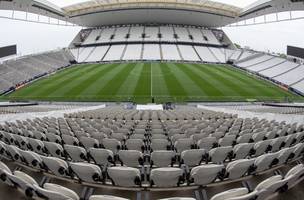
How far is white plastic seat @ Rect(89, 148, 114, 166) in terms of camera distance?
562 centimetres

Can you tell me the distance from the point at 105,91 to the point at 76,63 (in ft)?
104

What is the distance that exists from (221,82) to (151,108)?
54.2 ft

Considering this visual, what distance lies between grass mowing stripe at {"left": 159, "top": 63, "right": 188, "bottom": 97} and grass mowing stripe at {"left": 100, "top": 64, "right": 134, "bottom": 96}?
6.14 metres

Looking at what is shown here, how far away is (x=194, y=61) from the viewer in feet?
207

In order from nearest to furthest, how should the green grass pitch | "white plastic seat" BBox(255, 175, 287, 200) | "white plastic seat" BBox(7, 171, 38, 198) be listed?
"white plastic seat" BBox(255, 175, 287, 200) → "white plastic seat" BBox(7, 171, 38, 198) → the green grass pitch

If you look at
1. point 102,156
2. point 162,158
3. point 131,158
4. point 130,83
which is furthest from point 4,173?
point 130,83

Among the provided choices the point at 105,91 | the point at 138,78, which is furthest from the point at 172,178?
the point at 138,78

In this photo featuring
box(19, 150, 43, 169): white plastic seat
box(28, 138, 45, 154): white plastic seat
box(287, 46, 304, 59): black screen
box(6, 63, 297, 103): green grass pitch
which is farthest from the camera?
box(287, 46, 304, 59): black screen

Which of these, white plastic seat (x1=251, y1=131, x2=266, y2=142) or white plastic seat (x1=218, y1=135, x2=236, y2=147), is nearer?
white plastic seat (x1=218, y1=135, x2=236, y2=147)

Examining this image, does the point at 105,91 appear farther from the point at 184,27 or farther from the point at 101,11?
the point at 184,27

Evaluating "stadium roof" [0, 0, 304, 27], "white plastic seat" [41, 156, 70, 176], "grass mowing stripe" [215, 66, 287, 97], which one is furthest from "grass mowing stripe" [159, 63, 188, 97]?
"white plastic seat" [41, 156, 70, 176]

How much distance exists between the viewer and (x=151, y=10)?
67625 millimetres

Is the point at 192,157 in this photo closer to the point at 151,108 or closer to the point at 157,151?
the point at 157,151

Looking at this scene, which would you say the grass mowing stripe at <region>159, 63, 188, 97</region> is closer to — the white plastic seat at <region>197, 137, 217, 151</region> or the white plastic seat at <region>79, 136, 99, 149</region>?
the white plastic seat at <region>197, 137, 217, 151</region>
